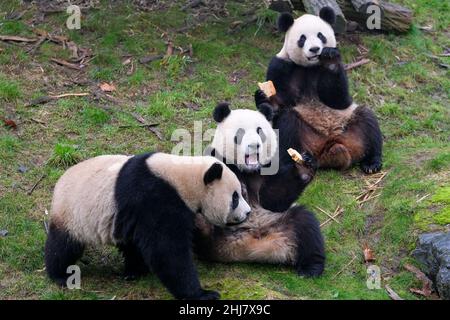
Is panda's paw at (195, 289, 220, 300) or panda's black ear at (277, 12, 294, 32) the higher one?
panda's black ear at (277, 12, 294, 32)

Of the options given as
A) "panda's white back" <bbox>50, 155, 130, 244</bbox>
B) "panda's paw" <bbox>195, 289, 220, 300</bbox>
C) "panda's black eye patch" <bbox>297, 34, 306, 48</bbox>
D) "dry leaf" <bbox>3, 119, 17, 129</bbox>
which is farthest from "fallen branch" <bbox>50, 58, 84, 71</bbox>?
"panda's paw" <bbox>195, 289, 220, 300</bbox>

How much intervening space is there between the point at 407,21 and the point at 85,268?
699 cm

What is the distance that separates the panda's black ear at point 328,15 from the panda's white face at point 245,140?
7.70 ft

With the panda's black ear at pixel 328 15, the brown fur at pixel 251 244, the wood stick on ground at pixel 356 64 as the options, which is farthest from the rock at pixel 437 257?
the wood stick on ground at pixel 356 64

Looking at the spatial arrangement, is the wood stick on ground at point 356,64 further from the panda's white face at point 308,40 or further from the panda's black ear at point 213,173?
the panda's black ear at point 213,173

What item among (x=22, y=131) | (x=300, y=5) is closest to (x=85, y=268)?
(x=22, y=131)

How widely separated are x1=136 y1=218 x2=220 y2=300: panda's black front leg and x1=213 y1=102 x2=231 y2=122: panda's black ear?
59.7 inches

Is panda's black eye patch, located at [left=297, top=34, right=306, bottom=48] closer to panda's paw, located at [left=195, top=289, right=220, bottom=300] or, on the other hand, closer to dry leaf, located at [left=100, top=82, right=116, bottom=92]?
dry leaf, located at [left=100, top=82, right=116, bottom=92]

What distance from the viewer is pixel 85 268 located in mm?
7367

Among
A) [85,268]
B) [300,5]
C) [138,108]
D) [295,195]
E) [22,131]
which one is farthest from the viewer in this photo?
[300,5]

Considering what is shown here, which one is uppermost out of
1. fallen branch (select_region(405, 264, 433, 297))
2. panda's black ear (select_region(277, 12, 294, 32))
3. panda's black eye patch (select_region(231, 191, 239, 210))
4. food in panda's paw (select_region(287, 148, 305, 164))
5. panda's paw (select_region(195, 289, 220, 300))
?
panda's black ear (select_region(277, 12, 294, 32))

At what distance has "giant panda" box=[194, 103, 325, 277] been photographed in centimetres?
721

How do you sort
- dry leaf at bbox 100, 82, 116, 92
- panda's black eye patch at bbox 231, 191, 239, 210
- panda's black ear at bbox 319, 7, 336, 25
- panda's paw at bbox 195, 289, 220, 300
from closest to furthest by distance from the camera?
panda's paw at bbox 195, 289, 220, 300 → panda's black eye patch at bbox 231, 191, 239, 210 → panda's black ear at bbox 319, 7, 336, 25 → dry leaf at bbox 100, 82, 116, 92
